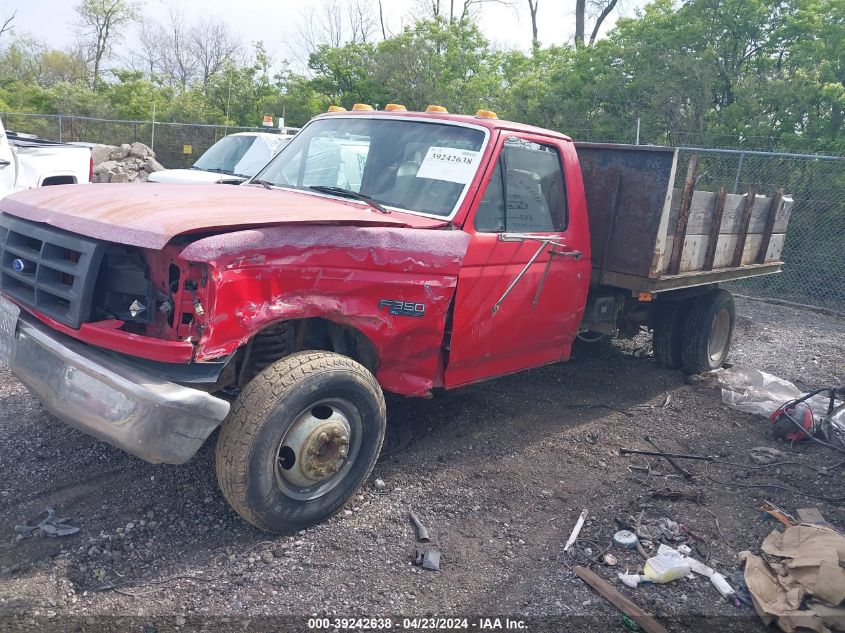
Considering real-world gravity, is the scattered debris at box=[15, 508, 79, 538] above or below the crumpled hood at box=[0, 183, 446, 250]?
below

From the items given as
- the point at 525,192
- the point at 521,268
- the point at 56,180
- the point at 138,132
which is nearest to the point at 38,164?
the point at 56,180

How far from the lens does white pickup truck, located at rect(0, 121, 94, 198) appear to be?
7.55 meters

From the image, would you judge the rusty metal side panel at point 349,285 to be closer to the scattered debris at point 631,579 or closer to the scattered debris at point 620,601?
the scattered debris at point 620,601

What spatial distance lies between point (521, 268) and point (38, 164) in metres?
6.17

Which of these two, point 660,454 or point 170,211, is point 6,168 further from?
point 660,454

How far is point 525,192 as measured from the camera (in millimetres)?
4691

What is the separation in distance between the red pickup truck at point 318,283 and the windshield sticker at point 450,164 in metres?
0.01

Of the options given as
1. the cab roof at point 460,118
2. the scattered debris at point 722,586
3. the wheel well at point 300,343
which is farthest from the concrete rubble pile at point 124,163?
the scattered debris at point 722,586

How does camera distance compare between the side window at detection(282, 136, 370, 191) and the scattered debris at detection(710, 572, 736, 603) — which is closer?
the scattered debris at detection(710, 572, 736, 603)

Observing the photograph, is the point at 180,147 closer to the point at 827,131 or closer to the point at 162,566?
the point at 827,131

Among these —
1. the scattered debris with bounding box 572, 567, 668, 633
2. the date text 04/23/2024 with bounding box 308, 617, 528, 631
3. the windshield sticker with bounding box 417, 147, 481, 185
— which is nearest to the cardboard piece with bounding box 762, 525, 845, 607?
the scattered debris with bounding box 572, 567, 668, 633

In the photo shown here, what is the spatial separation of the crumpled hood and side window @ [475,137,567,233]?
491 millimetres

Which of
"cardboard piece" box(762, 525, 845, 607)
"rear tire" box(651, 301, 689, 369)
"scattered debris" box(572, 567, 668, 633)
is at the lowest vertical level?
"scattered debris" box(572, 567, 668, 633)

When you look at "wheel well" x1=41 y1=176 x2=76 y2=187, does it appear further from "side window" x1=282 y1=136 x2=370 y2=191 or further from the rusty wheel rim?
the rusty wheel rim
